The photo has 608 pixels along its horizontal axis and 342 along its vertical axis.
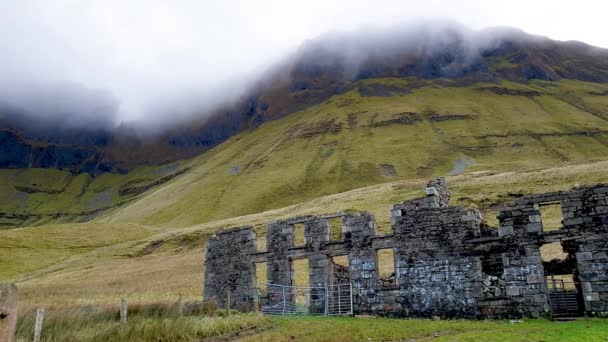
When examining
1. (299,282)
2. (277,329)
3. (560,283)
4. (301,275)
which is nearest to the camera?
(277,329)

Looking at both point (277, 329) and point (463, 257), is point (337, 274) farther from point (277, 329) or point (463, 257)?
point (277, 329)

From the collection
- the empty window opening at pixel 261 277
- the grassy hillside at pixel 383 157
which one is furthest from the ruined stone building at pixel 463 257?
the grassy hillside at pixel 383 157

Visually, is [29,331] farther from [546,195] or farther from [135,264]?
[135,264]

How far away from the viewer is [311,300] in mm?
27078

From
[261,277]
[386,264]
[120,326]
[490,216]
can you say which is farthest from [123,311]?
[490,216]

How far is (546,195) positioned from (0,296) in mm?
20314

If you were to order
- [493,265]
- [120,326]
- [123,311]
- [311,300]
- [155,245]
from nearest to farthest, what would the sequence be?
[120,326], [123,311], [493,265], [311,300], [155,245]

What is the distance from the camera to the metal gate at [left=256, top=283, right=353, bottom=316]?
26031 mm

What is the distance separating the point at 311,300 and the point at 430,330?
9433 millimetres

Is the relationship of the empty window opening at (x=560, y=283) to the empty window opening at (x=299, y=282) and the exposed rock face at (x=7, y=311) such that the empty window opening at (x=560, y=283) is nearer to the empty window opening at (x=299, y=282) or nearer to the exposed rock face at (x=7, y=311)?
the empty window opening at (x=299, y=282)

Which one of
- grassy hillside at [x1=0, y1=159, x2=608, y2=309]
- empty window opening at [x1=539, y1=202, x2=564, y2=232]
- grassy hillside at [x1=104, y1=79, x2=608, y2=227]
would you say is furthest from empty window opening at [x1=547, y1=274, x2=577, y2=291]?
grassy hillside at [x1=104, y1=79, x2=608, y2=227]

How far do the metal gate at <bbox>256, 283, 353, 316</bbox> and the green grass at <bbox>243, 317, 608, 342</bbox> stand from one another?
3.63m

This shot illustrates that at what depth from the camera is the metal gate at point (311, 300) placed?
26.0 m

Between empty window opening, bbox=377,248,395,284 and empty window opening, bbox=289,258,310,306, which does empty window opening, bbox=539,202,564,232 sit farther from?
empty window opening, bbox=289,258,310,306
